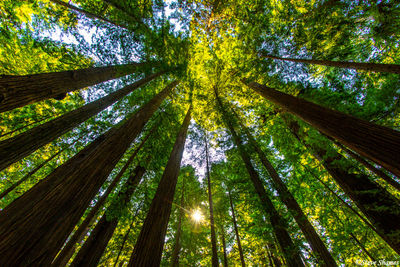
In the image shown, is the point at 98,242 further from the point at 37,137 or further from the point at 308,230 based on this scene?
the point at 308,230

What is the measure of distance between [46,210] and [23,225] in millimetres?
172

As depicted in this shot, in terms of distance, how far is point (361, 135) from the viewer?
164cm

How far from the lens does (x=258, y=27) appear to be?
460cm

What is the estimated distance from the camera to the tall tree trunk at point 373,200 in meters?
2.93

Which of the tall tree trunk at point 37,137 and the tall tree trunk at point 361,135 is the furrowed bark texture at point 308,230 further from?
the tall tree trunk at point 37,137

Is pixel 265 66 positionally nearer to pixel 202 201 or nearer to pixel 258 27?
pixel 258 27

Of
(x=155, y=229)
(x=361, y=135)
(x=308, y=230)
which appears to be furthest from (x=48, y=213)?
(x=308, y=230)

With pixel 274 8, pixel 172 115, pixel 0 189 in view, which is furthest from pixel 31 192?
pixel 0 189

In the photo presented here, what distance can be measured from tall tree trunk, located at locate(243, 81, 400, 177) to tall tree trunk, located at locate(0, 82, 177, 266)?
3492 mm

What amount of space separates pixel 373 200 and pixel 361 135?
11.9ft

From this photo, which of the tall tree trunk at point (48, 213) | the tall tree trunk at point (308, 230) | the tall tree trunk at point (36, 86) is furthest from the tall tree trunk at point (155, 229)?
the tall tree trunk at point (308, 230)

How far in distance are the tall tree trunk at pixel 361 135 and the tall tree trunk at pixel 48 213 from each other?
3.49 m

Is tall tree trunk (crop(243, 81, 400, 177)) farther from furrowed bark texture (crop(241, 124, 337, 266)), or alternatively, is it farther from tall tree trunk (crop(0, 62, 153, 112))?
tall tree trunk (crop(0, 62, 153, 112))

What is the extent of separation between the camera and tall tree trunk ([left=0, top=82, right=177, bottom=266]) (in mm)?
1149
